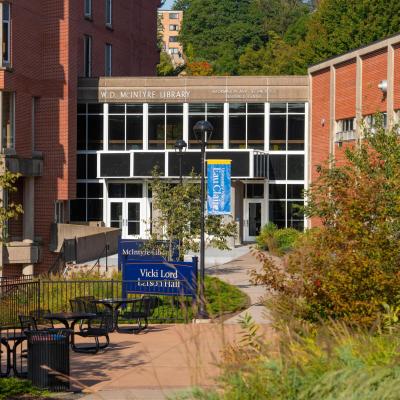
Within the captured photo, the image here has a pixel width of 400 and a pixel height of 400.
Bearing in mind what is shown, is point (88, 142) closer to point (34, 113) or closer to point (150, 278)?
point (34, 113)

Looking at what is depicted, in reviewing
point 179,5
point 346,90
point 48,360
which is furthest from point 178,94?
point 179,5

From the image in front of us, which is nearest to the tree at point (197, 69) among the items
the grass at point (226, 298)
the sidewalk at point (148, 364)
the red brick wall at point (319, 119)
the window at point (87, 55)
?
the window at point (87, 55)

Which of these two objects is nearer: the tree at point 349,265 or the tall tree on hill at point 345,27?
the tree at point 349,265

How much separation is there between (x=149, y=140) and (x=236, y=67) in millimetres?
69982

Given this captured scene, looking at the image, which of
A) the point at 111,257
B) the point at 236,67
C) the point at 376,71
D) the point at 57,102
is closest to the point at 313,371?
the point at 376,71

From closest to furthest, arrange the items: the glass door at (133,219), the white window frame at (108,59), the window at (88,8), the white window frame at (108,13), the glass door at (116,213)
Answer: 1. the glass door at (133,219)
2. the glass door at (116,213)
3. the window at (88,8)
4. the white window frame at (108,13)
5. the white window frame at (108,59)

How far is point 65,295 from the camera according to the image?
94.1 feet

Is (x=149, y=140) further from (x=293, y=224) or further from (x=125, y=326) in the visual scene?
(x=125, y=326)

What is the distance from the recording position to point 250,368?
427 inches

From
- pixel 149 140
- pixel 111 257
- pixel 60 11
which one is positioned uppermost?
pixel 60 11

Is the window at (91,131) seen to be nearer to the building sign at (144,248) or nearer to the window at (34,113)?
the window at (34,113)

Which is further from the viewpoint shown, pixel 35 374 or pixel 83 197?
pixel 83 197

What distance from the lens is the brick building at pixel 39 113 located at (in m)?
47.2

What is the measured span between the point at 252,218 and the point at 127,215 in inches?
261
